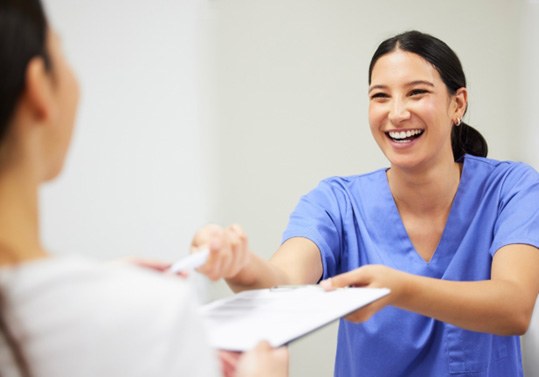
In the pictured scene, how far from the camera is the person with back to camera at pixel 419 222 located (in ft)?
3.59

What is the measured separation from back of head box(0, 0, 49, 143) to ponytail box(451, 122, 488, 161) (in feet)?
3.45

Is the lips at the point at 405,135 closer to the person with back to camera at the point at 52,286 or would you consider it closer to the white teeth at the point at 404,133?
the white teeth at the point at 404,133

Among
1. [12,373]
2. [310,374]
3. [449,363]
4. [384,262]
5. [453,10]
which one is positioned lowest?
[310,374]

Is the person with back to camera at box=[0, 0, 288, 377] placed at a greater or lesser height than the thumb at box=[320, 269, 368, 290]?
greater

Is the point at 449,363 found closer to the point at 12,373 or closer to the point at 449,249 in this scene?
the point at 449,249

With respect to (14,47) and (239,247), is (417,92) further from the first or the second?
(14,47)

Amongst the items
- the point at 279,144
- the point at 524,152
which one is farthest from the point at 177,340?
the point at 524,152

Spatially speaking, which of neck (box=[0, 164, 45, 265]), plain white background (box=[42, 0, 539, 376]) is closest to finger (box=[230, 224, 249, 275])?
neck (box=[0, 164, 45, 265])

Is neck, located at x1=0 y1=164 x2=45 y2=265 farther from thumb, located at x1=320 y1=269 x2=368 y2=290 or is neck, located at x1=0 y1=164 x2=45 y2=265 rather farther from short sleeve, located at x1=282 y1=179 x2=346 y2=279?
short sleeve, located at x1=282 y1=179 x2=346 y2=279

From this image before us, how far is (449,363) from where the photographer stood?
3.60 ft

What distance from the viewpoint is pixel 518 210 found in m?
1.06

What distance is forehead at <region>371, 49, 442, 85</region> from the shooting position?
117cm

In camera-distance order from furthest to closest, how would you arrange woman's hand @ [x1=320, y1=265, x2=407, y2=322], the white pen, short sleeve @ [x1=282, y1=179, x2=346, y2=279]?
1. short sleeve @ [x1=282, y1=179, x2=346, y2=279]
2. woman's hand @ [x1=320, y1=265, x2=407, y2=322]
3. the white pen

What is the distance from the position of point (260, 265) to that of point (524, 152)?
3.65 ft
